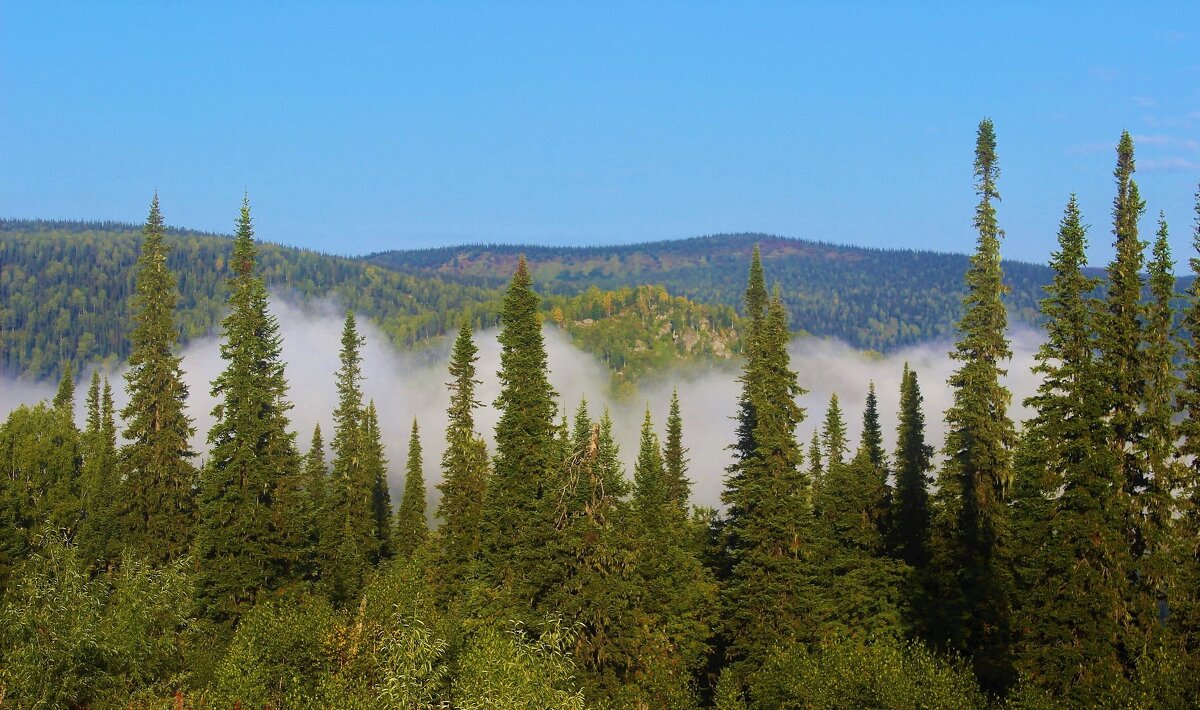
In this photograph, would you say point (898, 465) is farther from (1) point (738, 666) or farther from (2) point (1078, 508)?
(2) point (1078, 508)

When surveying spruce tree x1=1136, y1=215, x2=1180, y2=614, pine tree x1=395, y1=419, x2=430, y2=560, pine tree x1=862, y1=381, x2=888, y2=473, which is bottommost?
pine tree x1=395, y1=419, x2=430, y2=560

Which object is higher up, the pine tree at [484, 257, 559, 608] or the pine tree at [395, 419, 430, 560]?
the pine tree at [484, 257, 559, 608]

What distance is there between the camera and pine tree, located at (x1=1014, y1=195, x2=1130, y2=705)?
38.2 metres

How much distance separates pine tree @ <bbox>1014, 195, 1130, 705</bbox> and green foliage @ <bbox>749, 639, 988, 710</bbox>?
2.81 m

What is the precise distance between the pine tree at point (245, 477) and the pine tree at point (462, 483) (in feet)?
34.5

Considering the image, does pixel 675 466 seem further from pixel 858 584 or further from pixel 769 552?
pixel 769 552

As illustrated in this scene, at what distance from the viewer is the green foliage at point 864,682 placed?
1481 inches

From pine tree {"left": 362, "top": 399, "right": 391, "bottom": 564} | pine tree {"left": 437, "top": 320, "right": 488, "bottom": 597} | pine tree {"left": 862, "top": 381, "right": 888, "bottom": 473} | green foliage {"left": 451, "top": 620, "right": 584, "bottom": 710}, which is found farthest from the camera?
pine tree {"left": 362, "top": 399, "right": 391, "bottom": 564}

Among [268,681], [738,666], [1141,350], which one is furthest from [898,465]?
[268,681]

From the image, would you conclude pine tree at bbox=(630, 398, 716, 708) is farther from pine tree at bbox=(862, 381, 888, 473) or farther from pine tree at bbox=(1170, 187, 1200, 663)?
pine tree at bbox=(862, 381, 888, 473)

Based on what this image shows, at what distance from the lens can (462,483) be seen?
6519 cm

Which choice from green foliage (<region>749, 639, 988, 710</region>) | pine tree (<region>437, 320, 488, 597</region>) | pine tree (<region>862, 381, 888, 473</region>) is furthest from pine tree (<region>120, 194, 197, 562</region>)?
pine tree (<region>862, 381, 888, 473</region>)

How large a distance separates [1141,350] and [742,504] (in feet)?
64.4

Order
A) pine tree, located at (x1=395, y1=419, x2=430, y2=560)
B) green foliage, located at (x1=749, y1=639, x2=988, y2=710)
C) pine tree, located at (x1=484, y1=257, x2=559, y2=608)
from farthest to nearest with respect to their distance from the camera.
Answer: pine tree, located at (x1=395, y1=419, x2=430, y2=560)
pine tree, located at (x1=484, y1=257, x2=559, y2=608)
green foliage, located at (x1=749, y1=639, x2=988, y2=710)
